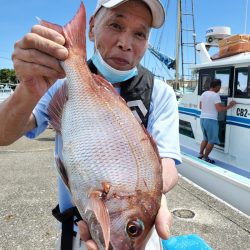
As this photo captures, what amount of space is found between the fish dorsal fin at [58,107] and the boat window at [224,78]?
284 inches

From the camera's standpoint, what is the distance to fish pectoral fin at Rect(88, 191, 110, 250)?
44.1 inches

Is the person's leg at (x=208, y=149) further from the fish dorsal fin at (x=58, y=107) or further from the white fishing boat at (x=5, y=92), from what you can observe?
the white fishing boat at (x=5, y=92)

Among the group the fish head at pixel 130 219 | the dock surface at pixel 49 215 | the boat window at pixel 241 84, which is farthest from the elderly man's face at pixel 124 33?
the boat window at pixel 241 84

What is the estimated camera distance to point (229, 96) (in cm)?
804

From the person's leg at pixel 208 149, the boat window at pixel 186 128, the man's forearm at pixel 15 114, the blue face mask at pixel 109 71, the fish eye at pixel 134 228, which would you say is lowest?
the person's leg at pixel 208 149

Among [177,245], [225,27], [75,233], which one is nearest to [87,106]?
[75,233]

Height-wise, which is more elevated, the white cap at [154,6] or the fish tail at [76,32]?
the white cap at [154,6]

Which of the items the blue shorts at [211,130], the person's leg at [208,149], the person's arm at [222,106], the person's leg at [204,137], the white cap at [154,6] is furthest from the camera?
the person's leg at [204,137]

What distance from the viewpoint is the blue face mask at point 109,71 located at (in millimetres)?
1763

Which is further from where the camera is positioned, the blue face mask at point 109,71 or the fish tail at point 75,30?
the blue face mask at point 109,71

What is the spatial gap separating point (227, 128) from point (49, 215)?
512cm

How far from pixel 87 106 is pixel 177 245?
1903mm

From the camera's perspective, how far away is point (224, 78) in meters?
8.30

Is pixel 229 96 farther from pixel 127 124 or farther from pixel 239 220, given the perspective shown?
pixel 127 124
